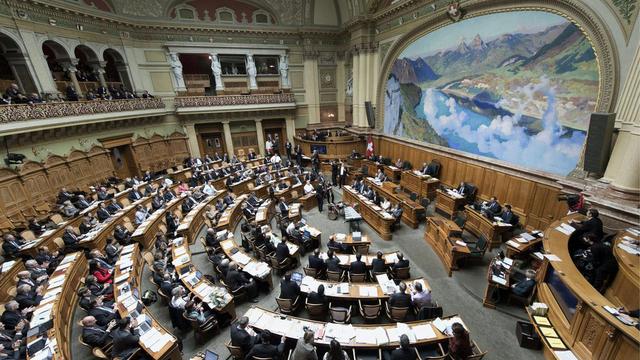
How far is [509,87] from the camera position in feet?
30.9

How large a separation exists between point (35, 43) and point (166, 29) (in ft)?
24.2

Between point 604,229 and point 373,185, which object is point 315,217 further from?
point 604,229

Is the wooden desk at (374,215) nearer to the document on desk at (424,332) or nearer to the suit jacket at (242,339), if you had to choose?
the document on desk at (424,332)

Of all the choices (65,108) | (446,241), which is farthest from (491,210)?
(65,108)

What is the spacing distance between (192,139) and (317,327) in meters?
18.3

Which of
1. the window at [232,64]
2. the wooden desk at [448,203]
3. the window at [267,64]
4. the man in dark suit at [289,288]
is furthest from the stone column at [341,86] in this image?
the man in dark suit at [289,288]

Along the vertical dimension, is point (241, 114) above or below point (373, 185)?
above

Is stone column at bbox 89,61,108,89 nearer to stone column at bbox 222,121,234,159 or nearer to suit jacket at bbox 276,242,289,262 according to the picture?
stone column at bbox 222,121,234,159

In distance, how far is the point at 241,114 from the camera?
20.2 meters

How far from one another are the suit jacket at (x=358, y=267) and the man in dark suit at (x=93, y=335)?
213 inches

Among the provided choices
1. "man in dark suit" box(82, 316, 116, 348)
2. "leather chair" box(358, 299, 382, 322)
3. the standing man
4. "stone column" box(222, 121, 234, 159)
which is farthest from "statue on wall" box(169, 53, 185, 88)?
"leather chair" box(358, 299, 382, 322)

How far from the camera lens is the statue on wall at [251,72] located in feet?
65.8

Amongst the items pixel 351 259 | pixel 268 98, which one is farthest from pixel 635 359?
pixel 268 98

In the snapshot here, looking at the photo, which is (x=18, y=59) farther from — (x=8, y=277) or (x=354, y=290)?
(x=354, y=290)
